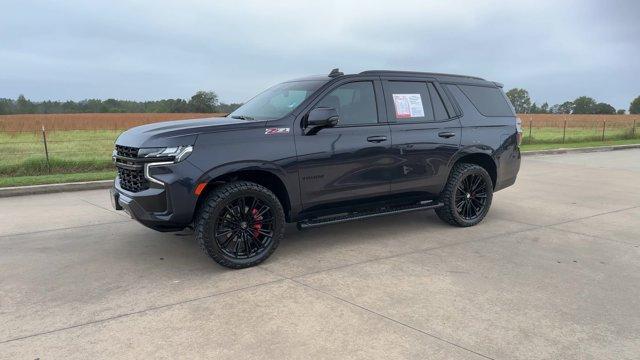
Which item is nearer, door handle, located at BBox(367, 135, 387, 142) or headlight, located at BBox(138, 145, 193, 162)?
headlight, located at BBox(138, 145, 193, 162)

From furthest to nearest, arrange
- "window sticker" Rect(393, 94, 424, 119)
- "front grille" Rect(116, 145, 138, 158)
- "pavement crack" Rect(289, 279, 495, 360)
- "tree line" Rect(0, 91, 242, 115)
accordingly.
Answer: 1. "tree line" Rect(0, 91, 242, 115)
2. "window sticker" Rect(393, 94, 424, 119)
3. "front grille" Rect(116, 145, 138, 158)
4. "pavement crack" Rect(289, 279, 495, 360)

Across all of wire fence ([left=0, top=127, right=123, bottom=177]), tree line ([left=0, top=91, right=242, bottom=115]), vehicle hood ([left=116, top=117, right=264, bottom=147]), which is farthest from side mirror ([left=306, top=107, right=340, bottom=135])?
tree line ([left=0, top=91, right=242, bottom=115])

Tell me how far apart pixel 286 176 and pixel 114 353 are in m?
2.31

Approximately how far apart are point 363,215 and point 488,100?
2617 millimetres

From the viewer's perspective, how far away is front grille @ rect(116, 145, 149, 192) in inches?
184

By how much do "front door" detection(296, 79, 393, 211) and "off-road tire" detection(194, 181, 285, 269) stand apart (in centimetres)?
37

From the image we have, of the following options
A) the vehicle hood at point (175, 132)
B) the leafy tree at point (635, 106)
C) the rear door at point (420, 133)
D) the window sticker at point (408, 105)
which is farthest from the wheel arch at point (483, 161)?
the leafy tree at point (635, 106)

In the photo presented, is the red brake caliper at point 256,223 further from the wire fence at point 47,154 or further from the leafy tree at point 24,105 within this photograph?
the leafy tree at point 24,105

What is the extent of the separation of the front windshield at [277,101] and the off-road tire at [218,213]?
857mm

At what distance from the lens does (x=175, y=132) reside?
4.57 metres

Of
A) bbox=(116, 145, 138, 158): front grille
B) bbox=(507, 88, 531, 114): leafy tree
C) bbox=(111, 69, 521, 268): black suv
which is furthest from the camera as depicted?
bbox=(507, 88, 531, 114): leafy tree

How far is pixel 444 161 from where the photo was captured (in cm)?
618

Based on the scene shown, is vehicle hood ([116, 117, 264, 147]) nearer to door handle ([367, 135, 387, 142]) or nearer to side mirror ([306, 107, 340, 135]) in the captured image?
side mirror ([306, 107, 340, 135])

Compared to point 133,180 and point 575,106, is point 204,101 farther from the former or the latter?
point 575,106
